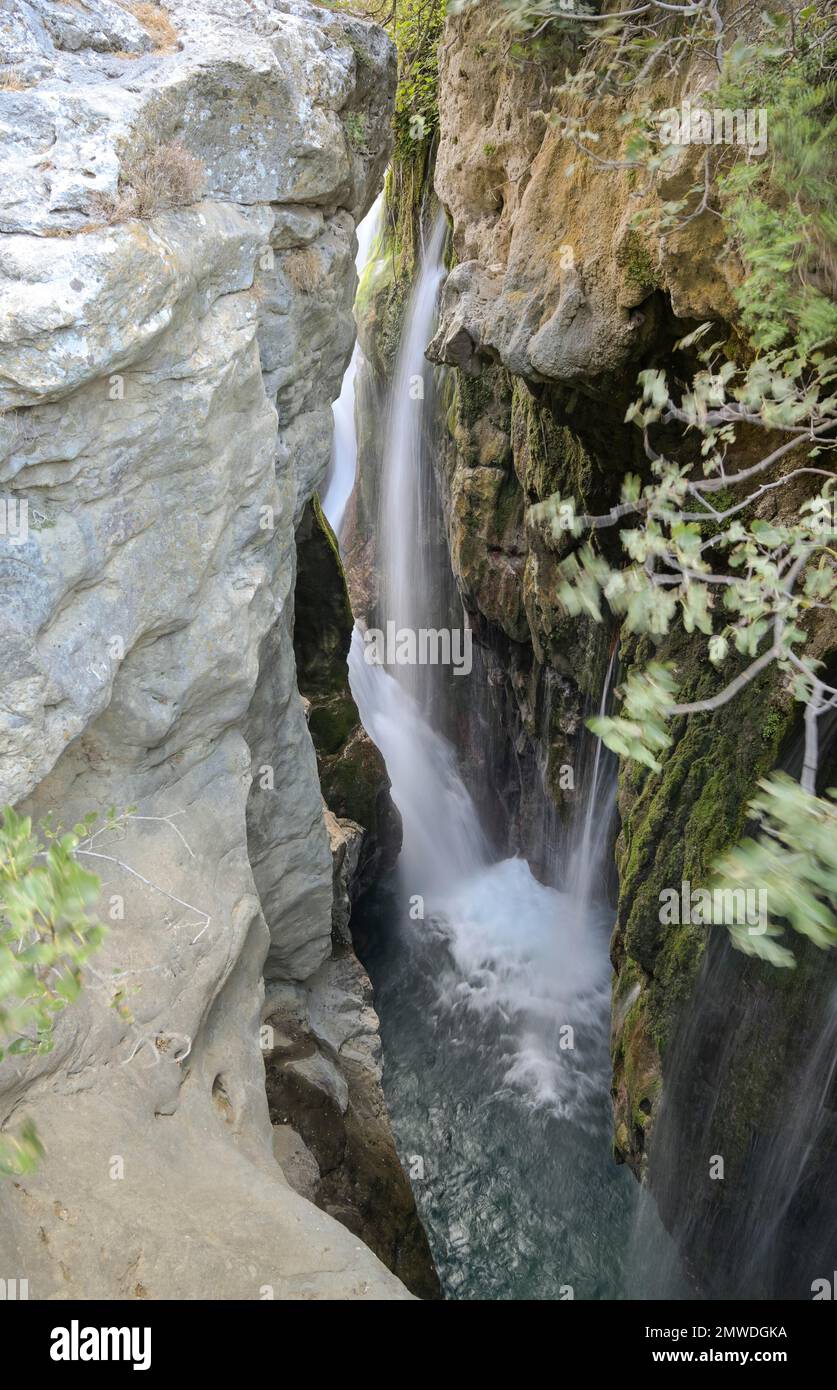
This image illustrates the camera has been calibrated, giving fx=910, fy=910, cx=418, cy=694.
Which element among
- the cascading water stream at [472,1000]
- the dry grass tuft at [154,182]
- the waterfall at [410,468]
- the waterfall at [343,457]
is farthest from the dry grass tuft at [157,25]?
the waterfall at [343,457]

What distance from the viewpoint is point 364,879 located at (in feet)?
40.9

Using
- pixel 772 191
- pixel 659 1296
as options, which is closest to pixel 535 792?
pixel 659 1296

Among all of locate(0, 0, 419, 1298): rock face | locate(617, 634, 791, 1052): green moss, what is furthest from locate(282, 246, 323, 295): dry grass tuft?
locate(617, 634, 791, 1052): green moss

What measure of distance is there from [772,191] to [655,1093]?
21.4 ft

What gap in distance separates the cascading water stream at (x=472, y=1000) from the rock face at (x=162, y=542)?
9.43ft

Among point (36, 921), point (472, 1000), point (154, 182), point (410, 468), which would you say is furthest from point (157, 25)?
point (472, 1000)

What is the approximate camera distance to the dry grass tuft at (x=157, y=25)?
5.32m

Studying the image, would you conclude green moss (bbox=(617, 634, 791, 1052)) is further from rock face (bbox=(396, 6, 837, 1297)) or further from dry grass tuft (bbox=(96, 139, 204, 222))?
dry grass tuft (bbox=(96, 139, 204, 222))

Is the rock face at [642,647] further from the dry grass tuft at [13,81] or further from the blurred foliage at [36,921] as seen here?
the blurred foliage at [36,921]

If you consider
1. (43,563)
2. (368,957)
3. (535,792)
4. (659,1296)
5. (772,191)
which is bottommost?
(659,1296)

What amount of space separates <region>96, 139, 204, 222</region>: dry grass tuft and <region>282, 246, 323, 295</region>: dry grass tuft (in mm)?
959

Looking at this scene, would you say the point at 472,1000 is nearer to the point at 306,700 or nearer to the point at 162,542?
the point at 306,700

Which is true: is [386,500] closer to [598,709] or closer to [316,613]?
[316,613]

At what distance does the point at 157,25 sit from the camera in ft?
17.7
